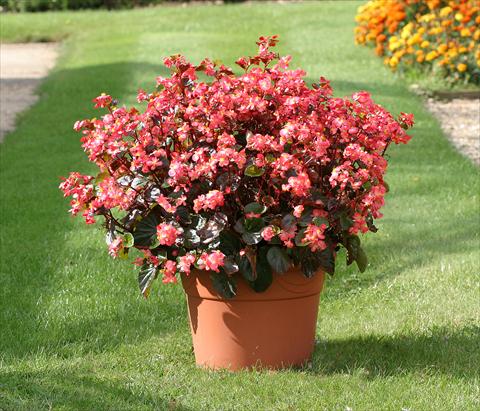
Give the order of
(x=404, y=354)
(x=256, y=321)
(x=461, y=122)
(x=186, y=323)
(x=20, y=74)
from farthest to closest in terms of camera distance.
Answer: (x=20, y=74)
(x=461, y=122)
(x=186, y=323)
(x=404, y=354)
(x=256, y=321)

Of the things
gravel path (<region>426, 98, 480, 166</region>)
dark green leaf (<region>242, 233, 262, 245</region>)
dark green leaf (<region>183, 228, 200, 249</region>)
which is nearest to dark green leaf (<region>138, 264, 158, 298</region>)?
dark green leaf (<region>183, 228, 200, 249</region>)

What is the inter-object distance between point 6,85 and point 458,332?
401 inches

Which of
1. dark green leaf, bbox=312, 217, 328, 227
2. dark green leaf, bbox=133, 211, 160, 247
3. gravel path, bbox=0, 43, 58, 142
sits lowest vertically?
gravel path, bbox=0, 43, 58, 142

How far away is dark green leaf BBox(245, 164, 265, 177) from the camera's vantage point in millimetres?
4180

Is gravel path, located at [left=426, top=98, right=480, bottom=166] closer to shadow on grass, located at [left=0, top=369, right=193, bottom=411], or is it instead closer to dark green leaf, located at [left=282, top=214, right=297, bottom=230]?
dark green leaf, located at [left=282, top=214, right=297, bottom=230]

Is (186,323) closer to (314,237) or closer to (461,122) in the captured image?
(314,237)

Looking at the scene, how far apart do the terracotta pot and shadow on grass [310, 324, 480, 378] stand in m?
0.19

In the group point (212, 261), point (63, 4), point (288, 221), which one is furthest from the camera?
point (63, 4)

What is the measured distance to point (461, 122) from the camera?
11.2 m

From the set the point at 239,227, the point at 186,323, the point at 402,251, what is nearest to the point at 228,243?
the point at 239,227

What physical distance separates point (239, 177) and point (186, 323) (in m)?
1.33

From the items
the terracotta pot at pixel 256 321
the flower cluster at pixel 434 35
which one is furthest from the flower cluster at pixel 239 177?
the flower cluster at pixel 434 35

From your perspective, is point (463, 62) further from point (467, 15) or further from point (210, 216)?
point (210, 216)

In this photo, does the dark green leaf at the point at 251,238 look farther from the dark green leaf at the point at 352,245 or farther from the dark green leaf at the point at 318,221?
the dark green leaf at the point at 352,245
